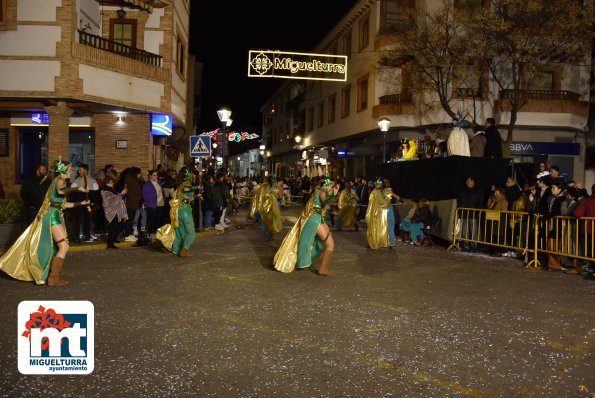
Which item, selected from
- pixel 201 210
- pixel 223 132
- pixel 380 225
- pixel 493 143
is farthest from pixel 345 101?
pixel 380 225

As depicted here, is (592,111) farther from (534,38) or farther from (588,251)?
(588,251)

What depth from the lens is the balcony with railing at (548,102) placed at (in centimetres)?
2736

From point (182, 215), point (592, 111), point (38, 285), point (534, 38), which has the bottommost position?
point (38, 285)

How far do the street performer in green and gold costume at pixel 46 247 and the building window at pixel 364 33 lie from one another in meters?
25.9

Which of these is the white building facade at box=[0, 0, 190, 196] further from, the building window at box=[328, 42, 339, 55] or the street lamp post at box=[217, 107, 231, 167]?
the building window at box=[328, 42, 339, 55]

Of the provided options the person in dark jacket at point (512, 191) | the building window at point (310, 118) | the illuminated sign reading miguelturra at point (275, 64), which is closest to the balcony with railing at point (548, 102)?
the illuminated sign reading miguelturra at point (275, 64)

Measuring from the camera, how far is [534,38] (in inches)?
932

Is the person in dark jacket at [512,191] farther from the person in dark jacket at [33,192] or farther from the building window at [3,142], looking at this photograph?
the building window at [3,142]

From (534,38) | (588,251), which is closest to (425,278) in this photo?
(588,251)

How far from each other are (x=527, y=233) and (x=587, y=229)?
1.49 m

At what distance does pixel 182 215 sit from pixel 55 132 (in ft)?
27.3

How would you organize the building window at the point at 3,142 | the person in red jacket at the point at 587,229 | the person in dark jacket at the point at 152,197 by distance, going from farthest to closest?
the building window at the point at 3,142
the person in dark jacket at the point at 152,197
the person in red jacket at the point at 587,229

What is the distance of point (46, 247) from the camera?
827 cm

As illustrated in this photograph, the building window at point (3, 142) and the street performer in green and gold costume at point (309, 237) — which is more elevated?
the building window at point (3, 142)
